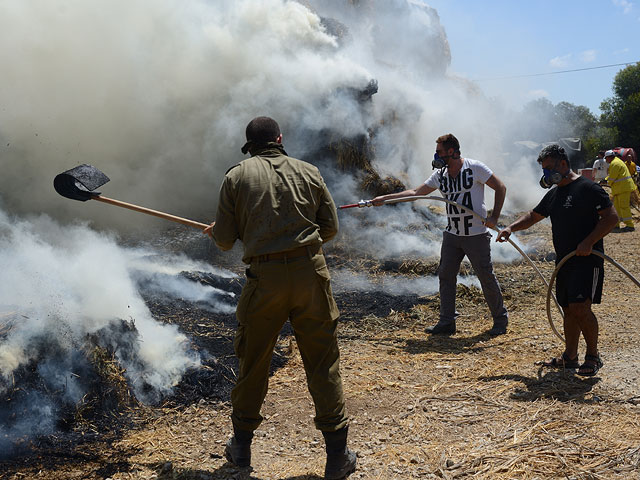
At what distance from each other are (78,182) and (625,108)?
34102mm

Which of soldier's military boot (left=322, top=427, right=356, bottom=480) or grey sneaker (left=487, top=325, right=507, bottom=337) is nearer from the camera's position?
soldier's military boot (left=322, top=427, right=356, bottom=480)

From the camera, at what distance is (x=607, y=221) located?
3.66 meters

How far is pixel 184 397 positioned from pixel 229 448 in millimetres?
998

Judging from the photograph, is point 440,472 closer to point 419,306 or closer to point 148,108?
point 419,306

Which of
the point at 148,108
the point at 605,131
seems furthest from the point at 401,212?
the point at 605,131

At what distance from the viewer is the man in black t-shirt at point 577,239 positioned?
3.72 m

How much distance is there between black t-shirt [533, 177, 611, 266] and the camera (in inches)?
147

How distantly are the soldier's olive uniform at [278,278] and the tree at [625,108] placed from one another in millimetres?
33180

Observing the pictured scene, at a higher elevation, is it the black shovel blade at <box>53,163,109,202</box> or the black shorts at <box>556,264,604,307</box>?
the black shovel blade at <box>53,163,109,202</box>

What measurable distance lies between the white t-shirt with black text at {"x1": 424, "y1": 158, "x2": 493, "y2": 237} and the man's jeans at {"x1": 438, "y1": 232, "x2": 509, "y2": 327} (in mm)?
91

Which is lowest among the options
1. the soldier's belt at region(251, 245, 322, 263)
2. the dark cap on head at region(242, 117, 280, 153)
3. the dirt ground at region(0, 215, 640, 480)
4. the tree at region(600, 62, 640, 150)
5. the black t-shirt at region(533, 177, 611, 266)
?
the dirt ground at region(0, 215, 640, 480)

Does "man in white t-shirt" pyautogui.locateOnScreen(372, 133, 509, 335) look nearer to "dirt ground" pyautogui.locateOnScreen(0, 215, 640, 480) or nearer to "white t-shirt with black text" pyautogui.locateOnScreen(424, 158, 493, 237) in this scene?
"white t-shirt with black text" pyautogui.locateOnScreen(424, 158, 493, 237)

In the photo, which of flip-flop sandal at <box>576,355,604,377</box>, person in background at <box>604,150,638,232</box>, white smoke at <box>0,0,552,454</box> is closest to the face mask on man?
flip-flop sandal at <box>576,355,604,377</box>

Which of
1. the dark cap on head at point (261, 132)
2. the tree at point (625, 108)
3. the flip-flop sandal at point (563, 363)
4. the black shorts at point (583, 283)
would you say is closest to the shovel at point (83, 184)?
the dark cap on head at point (261, 132)
